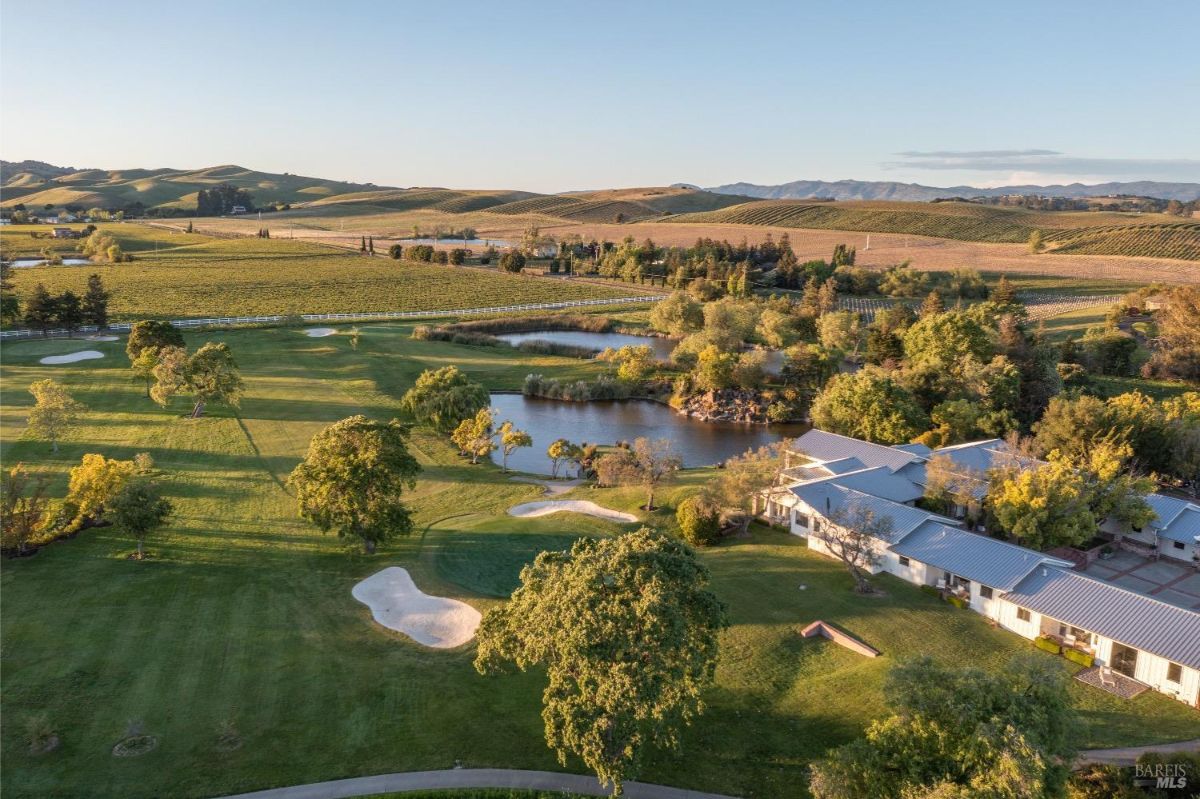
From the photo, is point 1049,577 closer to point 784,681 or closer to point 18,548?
point 784,681

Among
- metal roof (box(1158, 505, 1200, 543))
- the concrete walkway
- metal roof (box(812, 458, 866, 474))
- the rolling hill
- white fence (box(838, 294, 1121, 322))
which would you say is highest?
the rolling hill

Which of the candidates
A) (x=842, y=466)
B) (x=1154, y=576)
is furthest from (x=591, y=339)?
(x=1154, y=576)

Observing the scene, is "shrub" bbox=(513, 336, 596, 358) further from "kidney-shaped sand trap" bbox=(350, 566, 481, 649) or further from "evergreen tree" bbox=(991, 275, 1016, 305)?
"kidney-shaped sand trap" bbox=(350, 566, 481, 649)

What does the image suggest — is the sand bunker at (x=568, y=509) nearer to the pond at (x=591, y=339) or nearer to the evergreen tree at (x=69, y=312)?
the pond at (x=591, y=339)

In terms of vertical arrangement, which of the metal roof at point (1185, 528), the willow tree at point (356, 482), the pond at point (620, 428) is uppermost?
the willow tree at point (356, 482)

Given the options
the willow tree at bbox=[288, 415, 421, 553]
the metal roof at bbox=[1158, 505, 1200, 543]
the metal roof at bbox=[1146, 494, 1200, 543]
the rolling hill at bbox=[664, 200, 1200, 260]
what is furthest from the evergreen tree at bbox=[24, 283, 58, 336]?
the rolling hill at bbox=[664, 200, 1200, 260]

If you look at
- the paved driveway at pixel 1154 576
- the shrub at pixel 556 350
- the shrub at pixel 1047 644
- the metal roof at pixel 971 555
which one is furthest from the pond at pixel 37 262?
the paved driveway at pixel 1154 576
